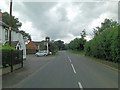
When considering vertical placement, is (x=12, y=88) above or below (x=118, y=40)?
below

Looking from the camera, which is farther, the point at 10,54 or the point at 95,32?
the point at 95,32

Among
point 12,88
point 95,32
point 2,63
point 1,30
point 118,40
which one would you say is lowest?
point 12,88

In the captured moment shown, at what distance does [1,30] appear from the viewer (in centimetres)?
1773

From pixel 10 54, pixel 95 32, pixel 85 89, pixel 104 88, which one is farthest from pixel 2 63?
pixel 95 32

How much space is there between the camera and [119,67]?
10258 millimetres

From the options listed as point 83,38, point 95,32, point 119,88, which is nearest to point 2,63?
point 119,88

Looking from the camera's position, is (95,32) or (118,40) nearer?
(118,40)

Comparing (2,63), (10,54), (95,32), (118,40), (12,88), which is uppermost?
(95,32)

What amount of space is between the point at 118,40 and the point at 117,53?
1258 millimetres

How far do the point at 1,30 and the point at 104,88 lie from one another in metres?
17.5

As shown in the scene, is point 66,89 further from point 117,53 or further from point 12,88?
point 117,53

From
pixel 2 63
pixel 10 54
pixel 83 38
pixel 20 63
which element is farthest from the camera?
pixel 83 38

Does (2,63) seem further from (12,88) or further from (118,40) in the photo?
(118,40)

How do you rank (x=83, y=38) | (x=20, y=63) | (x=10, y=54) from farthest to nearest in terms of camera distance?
(x=83, y=38), (x=20, y=63), (x=10, y=54)
